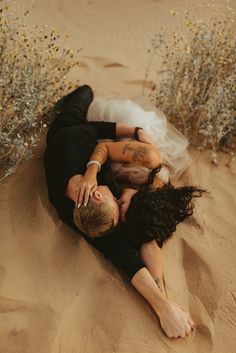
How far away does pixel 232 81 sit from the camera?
11.4ft

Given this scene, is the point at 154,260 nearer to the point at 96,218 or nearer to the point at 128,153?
the point at 96,218

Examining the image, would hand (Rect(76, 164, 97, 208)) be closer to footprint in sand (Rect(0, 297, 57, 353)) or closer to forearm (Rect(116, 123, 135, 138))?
forearm (Rect(116, 123, 135, 138))

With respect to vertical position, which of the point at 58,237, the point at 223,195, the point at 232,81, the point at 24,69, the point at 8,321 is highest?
the point at 232,81

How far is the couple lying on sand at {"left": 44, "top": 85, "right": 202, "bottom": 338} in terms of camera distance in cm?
256

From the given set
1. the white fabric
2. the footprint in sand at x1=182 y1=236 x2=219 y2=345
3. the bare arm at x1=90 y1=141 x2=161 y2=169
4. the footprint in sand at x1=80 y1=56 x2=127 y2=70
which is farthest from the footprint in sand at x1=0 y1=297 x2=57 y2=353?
the footprint in sand at x1=80 y1=56 x2=127 y2=70

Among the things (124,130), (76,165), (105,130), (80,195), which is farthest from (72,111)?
(80,195)

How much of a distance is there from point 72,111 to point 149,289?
1544 millimetres

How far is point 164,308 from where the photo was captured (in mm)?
2490

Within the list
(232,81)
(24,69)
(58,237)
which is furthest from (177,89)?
(58,237)

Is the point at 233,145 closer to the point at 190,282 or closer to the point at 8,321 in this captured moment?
the point at 190,282

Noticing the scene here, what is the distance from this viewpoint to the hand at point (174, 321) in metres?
2.44

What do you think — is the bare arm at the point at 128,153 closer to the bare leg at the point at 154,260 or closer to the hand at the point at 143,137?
the hand at the point at 143,137

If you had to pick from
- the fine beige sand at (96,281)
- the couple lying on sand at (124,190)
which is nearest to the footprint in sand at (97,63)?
the couple lying on sand at (124,190)

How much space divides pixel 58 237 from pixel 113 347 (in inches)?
31.8
